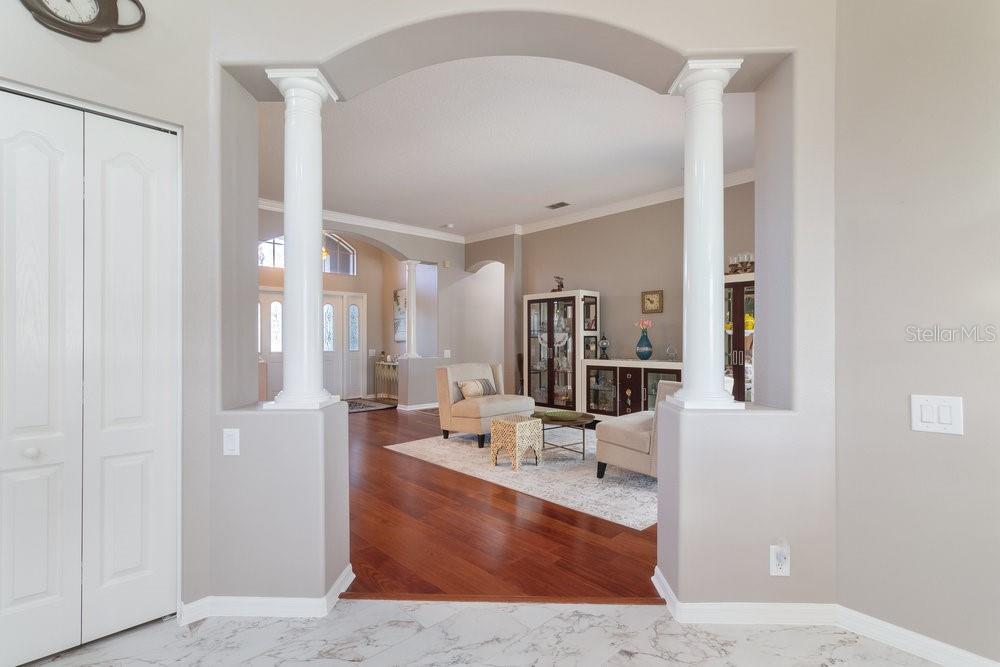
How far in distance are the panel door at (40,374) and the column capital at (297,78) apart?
768 millimetres

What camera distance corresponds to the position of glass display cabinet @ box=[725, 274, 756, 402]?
4.71 m

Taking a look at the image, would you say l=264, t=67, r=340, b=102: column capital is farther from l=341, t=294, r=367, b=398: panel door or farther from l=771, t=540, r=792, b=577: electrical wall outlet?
l=341, t=294, r=367, b=398: panel door

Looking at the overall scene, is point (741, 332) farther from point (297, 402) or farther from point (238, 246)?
point (238, 246)

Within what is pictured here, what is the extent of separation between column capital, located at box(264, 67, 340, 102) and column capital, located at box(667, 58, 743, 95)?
5.41 ft

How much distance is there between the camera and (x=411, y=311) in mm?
7711

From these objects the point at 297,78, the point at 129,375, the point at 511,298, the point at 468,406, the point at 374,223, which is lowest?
the point at 468,406

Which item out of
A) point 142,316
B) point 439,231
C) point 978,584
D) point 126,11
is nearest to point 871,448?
point 978,584

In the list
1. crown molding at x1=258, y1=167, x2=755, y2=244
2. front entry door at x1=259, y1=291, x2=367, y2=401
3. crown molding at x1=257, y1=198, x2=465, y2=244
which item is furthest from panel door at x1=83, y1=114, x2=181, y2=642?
front entry door at x1=259, y1=291, x2=367, y2=401

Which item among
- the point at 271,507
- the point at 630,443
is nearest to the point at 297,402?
the point at 271,507

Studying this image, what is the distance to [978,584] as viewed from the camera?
5.72ft

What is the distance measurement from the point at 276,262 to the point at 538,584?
7.56 m

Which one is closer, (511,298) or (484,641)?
(484,641)

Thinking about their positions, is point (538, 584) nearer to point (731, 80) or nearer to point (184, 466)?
point (184, 466)

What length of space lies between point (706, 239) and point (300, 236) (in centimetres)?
181
